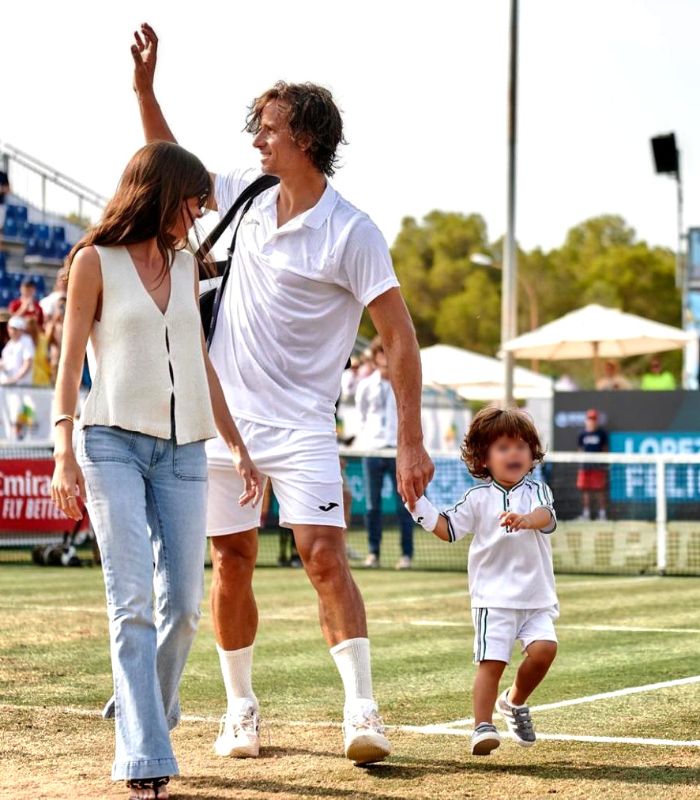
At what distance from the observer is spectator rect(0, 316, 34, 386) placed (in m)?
21.8

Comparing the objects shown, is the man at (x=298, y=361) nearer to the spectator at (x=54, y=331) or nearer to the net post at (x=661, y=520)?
the net post at (x=661, y=520)

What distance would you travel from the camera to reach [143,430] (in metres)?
4.99

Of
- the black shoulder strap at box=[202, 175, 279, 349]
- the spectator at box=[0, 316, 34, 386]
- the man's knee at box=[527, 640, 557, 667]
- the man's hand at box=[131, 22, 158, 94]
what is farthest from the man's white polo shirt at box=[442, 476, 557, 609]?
the spectator at box=[0, 316, 34, 386]

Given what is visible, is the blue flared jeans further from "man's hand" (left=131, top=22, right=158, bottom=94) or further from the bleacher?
the bleacher

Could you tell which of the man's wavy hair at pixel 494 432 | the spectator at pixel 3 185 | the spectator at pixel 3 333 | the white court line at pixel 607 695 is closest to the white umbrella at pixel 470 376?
the spectator at pixel 3 185

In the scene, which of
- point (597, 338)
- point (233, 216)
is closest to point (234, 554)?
point (233, 216)

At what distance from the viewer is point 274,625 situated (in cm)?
1068

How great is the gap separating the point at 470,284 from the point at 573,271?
1074 cm

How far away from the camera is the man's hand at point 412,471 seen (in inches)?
222

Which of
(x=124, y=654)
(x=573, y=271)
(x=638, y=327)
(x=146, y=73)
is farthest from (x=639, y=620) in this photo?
(x=573, y=271)

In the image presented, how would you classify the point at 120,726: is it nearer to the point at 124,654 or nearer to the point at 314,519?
the point at 124,654

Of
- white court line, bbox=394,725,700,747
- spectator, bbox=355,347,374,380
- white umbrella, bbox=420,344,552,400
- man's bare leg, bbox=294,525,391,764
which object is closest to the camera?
man's bare leg, bbox=294,525,391,764

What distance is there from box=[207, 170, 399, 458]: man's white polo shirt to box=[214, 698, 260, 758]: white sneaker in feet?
3.01

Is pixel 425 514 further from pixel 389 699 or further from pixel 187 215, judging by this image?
pixel 389 699
